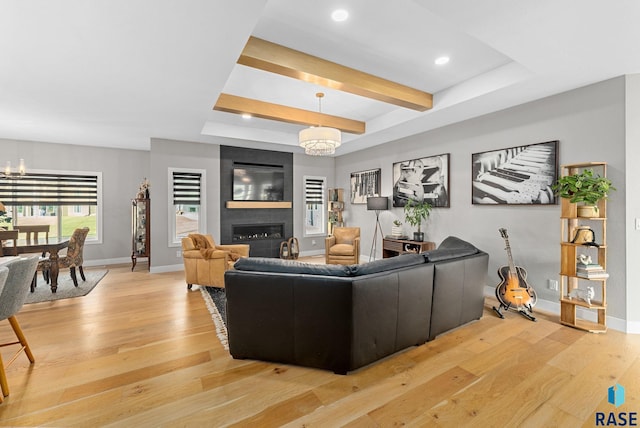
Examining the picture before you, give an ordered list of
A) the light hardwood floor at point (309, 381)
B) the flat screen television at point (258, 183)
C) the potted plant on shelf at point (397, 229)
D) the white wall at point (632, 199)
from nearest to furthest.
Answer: the light hardwood floor at point (309, 381)
the white wall at point (632, 199)
the potted plant on shelf at point (397, 229)
the flat screen television at point (258, 183)

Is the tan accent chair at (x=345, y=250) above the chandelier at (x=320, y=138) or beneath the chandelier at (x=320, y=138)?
beneath

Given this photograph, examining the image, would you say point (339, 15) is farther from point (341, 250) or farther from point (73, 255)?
point (73, 255)

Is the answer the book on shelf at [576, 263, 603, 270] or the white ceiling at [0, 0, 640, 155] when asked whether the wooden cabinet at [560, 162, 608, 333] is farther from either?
the white ceiling at [0, 0, 640, 155]

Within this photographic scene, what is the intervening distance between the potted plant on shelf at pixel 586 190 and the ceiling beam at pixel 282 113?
11.0ft

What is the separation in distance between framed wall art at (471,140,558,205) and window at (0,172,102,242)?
758cm

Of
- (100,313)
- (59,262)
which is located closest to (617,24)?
(100,313)

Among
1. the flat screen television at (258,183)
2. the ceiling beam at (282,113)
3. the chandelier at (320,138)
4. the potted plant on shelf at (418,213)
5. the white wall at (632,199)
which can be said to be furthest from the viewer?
the flat screen television at (258,183)

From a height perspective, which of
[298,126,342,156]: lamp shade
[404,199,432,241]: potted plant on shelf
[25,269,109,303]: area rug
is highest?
[298,126,342,156]: lamp shade

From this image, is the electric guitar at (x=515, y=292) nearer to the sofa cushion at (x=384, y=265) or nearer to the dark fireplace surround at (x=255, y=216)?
the sofa cushion at (x=384, y=265)

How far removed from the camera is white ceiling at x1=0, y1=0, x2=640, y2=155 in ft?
6.79

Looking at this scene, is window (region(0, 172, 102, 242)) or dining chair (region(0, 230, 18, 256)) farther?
window (region(0, 172, 102, 242))

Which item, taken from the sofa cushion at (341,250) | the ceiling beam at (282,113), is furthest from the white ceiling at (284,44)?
the sofa cushion at (341,250)

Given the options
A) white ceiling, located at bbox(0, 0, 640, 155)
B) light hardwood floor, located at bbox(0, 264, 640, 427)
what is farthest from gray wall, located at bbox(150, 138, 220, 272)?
light hardwood floor, located at bbox(0, 264, 640, 427)

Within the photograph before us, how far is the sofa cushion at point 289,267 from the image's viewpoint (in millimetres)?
2303
